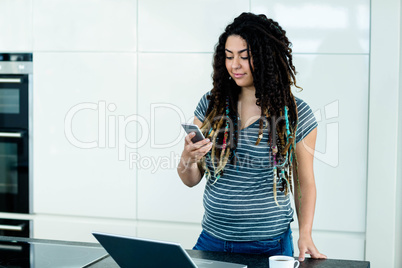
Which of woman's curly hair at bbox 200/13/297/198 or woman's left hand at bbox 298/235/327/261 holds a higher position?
woman's curly hair at bbox 200/13/297/198

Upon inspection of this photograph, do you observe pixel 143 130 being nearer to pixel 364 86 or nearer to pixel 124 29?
pixel 124 29

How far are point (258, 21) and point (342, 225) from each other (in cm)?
130

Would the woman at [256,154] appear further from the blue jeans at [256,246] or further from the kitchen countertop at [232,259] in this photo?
the kitchen countertop at [232,259]

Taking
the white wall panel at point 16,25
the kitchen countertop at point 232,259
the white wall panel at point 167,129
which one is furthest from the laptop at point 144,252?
the white wall panel at point 16,25

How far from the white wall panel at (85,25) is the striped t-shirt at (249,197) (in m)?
1.31

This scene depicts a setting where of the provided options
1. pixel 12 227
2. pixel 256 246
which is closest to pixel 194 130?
pixel 256 246

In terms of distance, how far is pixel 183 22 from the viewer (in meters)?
2.67

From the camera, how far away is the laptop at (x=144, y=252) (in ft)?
3.33

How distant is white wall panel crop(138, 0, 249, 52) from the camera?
2.63 metres

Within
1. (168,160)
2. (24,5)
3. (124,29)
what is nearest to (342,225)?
(168,160)

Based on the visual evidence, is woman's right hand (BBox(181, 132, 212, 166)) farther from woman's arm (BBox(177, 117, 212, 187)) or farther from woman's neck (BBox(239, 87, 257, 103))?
woman's neck (BBox(239, 87, 257, 103))

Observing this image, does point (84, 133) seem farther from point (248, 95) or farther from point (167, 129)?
point (248, 95)

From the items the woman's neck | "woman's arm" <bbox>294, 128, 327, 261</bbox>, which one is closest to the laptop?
"woman's arm" <bbox>294, 128, 327, 261</bbox>

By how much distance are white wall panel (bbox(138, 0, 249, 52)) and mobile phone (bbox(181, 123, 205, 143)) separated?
1256mm
